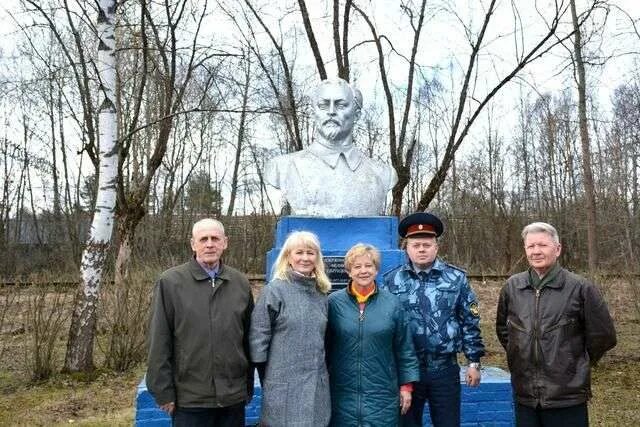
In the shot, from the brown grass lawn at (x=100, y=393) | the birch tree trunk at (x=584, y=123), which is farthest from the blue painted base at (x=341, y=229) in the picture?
the birch tree trunk at (x=584, y=123)

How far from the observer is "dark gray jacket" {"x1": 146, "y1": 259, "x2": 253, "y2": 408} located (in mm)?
2959

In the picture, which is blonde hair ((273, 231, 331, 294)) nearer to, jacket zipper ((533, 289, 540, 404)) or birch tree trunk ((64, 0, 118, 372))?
jacket zipper ((533, 289, 540, 404))

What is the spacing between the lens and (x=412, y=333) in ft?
10.6

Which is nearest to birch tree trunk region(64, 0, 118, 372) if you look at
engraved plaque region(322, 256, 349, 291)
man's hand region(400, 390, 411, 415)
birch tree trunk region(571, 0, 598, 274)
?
engraved plaque region(322, 256, 349, 291)

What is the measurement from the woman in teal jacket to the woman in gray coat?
76 millimetres

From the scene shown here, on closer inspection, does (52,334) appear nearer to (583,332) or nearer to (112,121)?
(112,121)

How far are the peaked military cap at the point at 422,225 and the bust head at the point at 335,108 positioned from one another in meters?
2.00

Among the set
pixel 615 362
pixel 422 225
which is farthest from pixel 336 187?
pixel 615 362

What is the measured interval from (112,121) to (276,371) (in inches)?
207

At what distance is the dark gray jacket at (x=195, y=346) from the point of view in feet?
9.71

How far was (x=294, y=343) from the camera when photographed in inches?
116

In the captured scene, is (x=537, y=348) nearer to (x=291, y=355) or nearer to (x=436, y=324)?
(x=436, y=324)

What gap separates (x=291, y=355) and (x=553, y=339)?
125 centimetres

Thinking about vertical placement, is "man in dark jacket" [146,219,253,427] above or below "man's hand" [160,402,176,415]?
above
